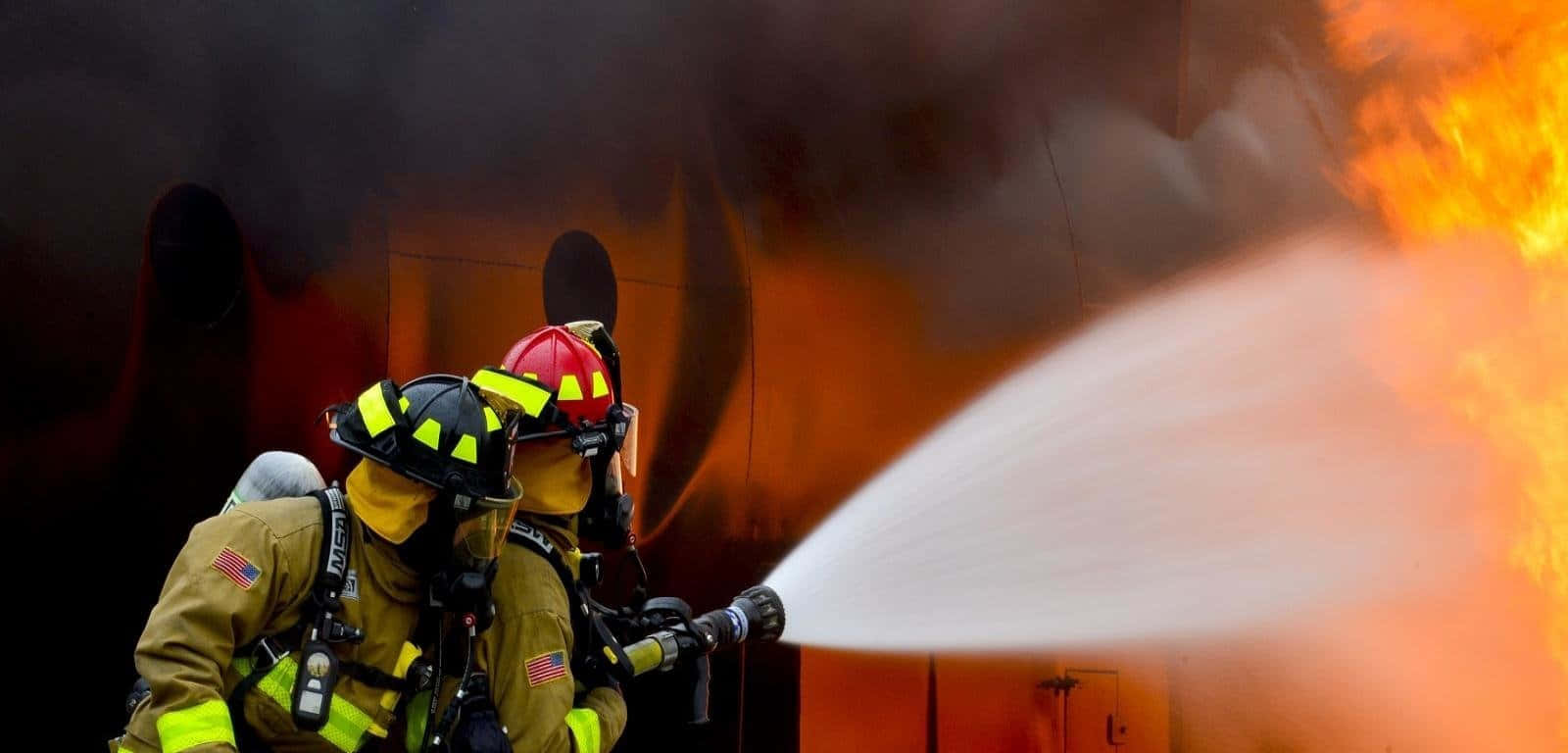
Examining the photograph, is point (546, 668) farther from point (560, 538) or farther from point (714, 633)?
point (714, 633)

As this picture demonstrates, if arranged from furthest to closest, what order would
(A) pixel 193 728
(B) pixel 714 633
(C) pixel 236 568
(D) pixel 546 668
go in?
(B) pixel 714 633 < (D) pixel 546 668 < (C) pixel 236 568 < (A) pixel 193 728

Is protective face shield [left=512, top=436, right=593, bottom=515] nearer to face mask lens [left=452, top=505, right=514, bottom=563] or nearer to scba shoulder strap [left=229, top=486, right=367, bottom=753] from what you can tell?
face mask lens [left=452, top=505, right=514, bottom=563]

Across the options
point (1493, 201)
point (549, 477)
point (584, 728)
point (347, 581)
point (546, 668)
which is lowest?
point (584, 728)

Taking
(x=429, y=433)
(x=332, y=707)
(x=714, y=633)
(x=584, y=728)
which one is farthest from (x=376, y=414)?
(x=714, y=633)

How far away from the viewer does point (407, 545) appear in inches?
116

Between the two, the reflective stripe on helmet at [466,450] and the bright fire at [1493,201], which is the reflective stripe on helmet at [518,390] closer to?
the reflective stripe on helmet at [466,450]

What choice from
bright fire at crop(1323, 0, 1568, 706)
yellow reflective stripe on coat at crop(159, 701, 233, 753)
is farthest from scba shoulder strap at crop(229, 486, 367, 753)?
bright fire at crop(1323, 0, 1568, 706)

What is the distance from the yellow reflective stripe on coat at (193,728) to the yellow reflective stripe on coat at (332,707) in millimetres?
176

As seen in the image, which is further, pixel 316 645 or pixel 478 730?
pixel 478 730

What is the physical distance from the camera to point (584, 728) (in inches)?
129

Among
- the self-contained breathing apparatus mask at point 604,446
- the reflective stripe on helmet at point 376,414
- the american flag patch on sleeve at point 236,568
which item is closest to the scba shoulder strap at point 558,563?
the self-contained breathing apparatus mask at point 604,446

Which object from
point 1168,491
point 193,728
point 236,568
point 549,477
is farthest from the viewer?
point 1168,491

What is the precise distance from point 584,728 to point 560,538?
1.51 feet

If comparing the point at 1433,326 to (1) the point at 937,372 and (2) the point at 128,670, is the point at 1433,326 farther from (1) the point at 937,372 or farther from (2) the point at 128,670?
(2) the point at 128,670
